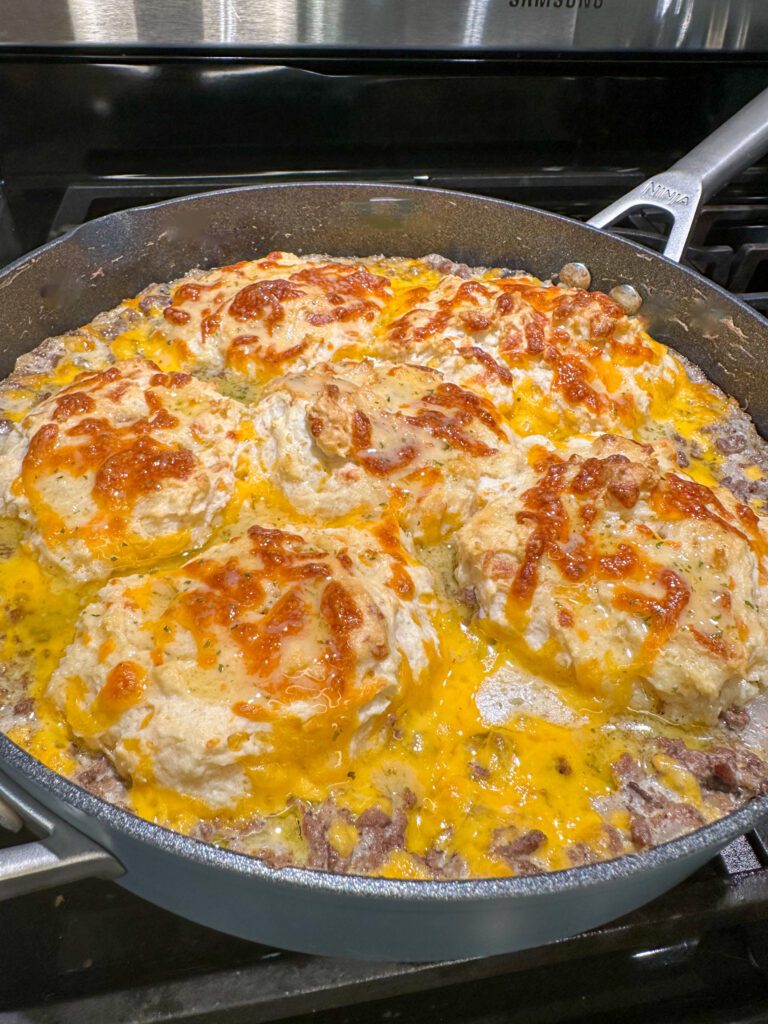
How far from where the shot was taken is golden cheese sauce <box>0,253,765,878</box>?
163cm

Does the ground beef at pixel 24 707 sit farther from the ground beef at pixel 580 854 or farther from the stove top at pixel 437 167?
the ground beef at pixel 580 854

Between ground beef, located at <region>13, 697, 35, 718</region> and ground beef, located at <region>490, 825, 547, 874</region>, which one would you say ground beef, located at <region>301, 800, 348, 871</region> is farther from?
ground beef, located at <region>13, 697, 35, 718</region>

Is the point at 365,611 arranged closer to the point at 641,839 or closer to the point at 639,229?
the point at 641,839

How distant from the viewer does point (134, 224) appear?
2918 mm

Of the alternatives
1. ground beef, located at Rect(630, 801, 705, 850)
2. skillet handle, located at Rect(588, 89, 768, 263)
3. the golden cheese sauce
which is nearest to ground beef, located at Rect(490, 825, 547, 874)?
the golden cheese sauce

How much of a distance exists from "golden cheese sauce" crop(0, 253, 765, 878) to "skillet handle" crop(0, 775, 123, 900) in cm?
21

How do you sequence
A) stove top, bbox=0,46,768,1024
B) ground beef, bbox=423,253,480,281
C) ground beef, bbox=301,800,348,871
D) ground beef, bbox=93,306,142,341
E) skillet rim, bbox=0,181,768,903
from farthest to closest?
ground beef, bbox=423,253,480,281, ground beef, bbox=93,306,142,341, stove top, bbox=0,46,768,1024, ground beef, bbox=301,800,348,871, skillet rim, bbox=0,181,768,903

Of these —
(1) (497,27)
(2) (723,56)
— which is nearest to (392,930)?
(1) (497,27)

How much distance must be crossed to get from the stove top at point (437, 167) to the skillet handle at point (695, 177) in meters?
0.20

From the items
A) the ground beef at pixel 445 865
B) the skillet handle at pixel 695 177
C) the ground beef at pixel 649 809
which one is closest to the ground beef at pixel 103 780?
the ground beef at pixel 445 865

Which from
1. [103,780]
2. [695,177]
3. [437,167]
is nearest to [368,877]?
[103,780]

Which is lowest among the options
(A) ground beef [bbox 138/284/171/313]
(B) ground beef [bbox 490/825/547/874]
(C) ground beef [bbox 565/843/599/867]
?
(C) ground beef [bbox 565/843/599/867]

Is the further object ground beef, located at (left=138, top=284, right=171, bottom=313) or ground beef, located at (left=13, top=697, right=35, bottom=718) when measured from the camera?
ground beef, located at (left=138, top=284, right=171, bottom=313)

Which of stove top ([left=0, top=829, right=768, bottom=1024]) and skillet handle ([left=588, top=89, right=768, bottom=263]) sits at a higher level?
skillet handle ([left=588, top=89, right=768, bottom=263])
